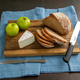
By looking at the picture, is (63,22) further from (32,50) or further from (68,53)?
(32,50)

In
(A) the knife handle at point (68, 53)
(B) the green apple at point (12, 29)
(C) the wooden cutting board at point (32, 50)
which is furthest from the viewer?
(B) the green apple at point (12, 29)

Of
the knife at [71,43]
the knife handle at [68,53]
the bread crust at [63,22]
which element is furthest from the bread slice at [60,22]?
the knife handle at [68,53]

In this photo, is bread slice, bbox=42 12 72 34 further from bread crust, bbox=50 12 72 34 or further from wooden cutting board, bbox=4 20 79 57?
wooden cutting board, bbox=4 20 79 57

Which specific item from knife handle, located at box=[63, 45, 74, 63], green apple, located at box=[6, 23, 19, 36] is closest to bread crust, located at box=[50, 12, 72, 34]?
knife handle, located at box=[63, 45, 74, 63]

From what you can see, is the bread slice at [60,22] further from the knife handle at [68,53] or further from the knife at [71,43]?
the knife handle at [68,53]

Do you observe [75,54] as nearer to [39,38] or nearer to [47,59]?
[47,59]

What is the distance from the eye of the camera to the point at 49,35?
72.9 inches

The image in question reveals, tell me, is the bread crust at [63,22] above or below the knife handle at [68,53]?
above

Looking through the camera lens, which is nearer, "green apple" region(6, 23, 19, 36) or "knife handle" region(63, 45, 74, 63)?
"knife handle" region(63, 45, 74, 63)

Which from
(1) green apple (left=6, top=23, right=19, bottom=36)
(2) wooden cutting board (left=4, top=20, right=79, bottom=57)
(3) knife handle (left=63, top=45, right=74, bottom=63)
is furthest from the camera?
(1) green apple (left=6, top=23, right=19, bottom=36)

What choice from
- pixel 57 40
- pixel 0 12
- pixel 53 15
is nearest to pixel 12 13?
pixel 0 12

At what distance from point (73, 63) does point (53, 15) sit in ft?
2.68

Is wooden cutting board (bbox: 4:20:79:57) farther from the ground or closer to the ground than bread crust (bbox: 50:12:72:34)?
closer to the ground

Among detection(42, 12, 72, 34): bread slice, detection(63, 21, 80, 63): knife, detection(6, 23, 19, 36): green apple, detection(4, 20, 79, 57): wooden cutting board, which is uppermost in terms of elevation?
detection(42, 12, 72, 34): bread slice
